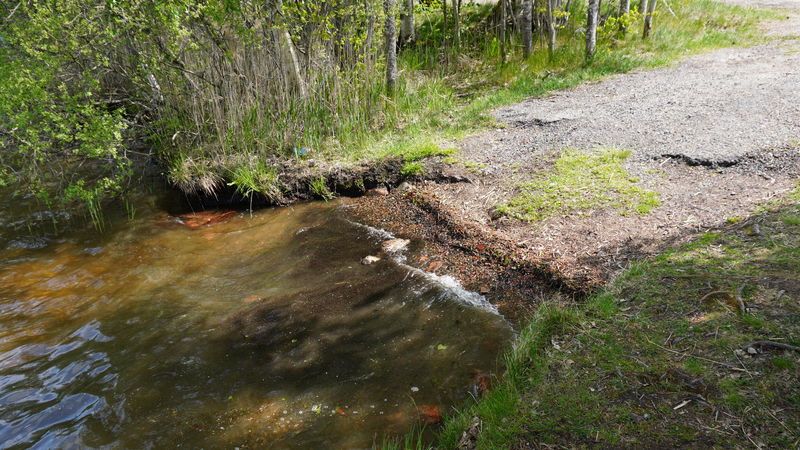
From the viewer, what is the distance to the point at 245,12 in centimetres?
653

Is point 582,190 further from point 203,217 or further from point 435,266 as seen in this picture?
point 203,217

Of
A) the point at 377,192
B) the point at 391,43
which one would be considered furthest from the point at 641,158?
the point at 391,43

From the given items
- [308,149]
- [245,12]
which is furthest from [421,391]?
[245,12]

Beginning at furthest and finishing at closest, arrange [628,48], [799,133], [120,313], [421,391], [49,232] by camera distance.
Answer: [628,48] → [49,232] → [799,133] → [120,313] → [421,391]

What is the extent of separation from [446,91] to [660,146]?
12.9 feet

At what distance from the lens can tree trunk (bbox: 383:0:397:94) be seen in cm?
718

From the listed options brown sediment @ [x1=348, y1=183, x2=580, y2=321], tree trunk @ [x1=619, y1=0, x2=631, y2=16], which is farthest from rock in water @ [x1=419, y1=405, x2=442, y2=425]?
tree trunk @ [x1=619, y1=0, x2=631, y2=16]

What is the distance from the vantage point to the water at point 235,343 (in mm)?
3051

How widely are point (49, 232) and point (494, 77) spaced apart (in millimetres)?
7613

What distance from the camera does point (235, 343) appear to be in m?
3.80

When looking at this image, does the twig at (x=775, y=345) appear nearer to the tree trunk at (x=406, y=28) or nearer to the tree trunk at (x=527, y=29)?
the tree trunk at (x=527, y=29)

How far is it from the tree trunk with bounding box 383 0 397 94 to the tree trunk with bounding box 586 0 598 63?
11.5 ft

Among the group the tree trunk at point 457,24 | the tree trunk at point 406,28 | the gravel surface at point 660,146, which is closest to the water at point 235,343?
the gravel surface at point 660,146

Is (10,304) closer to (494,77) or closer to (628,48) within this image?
(494,77)
